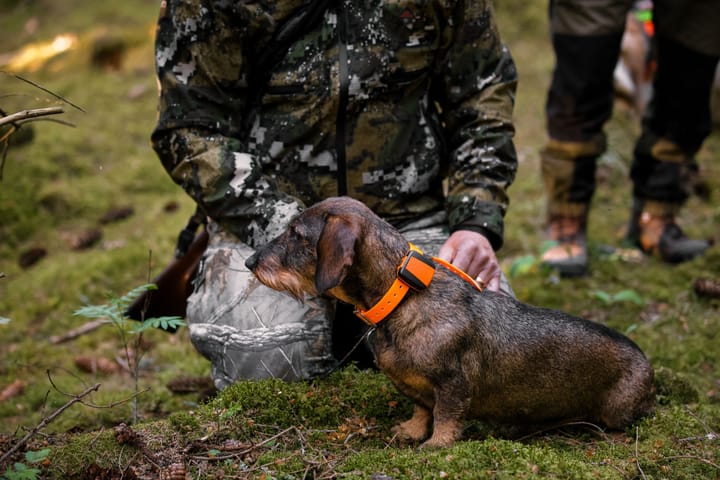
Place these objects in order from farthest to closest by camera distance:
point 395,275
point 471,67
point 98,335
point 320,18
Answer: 1. point 98,335
2. point 471,67
3. point 320,18
4. point 395,275

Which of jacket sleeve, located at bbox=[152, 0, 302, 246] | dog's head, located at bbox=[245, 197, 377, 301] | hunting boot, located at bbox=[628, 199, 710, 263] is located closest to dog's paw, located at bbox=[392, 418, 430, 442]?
dog's head, located at bbox=[245, 197, 377, 301]

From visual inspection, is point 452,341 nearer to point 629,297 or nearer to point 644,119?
point 629,297

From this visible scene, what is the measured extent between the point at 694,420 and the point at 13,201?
7143mm

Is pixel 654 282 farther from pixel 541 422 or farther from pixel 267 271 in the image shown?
pixel 267 271

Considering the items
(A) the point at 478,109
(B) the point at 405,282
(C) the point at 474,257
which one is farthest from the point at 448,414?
(A) the point at 478,109

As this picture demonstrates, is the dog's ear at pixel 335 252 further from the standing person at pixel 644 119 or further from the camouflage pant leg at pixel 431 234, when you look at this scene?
the standing person at pixel 644 119

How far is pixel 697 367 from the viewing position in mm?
4504

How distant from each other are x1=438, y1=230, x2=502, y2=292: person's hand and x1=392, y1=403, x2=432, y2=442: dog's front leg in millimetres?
755

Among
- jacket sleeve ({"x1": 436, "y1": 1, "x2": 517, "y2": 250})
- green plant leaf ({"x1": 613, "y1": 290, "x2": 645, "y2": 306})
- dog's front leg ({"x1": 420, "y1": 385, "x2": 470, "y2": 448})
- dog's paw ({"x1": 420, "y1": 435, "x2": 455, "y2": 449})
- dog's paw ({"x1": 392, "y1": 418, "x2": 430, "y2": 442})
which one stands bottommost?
green plant leaf ({"x1": 613, "y1": 290, "x2": 645, "y2": 306})

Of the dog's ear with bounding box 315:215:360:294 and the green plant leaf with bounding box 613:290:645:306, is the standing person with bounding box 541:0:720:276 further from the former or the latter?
the dog's ear with bounding box 315:215:360:294

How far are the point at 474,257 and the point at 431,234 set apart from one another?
518 millimetres

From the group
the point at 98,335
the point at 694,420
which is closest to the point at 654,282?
the point at 694,420

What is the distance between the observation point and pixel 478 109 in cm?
413

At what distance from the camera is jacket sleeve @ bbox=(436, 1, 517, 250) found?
3.98m
